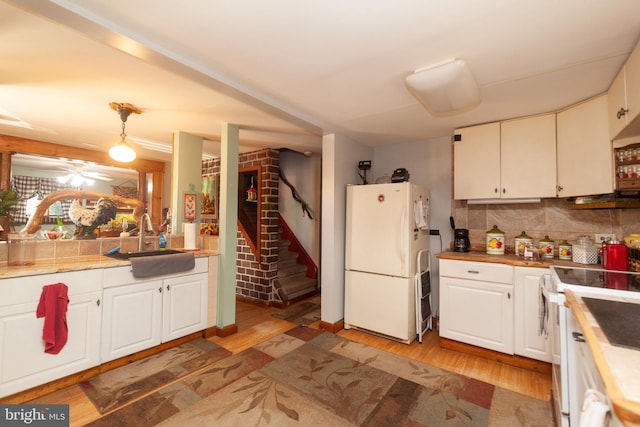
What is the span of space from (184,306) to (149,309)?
315 mm

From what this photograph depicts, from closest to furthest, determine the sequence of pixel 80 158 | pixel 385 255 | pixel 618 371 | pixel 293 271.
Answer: pixel 618 371 < pixel 385 255 < pixel 80 158 < pixel 293 271

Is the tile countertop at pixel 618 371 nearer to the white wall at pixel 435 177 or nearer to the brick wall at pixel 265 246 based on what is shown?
the white wall at pixel 435 177

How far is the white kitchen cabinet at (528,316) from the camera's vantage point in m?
2.23

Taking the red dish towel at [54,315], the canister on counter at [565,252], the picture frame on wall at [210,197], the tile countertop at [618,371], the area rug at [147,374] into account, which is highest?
the picture frame on wall at [210,197]

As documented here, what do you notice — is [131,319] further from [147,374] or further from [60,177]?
[60,177]

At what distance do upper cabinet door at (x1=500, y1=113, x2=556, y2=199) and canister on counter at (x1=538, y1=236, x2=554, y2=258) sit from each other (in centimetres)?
47

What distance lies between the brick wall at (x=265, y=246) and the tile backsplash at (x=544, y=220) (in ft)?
7.97

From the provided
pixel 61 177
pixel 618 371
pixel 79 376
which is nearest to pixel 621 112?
pixel 618 371

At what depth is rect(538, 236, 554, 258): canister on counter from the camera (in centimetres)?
258

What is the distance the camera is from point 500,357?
2.41m

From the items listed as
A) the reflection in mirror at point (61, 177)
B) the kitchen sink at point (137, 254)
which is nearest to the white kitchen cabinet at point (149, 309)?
the kitchen sink at point (137, 254)

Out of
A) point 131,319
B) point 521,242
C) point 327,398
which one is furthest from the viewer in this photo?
point 521,242

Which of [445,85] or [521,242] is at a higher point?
[445,85]

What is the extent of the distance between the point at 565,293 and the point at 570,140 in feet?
5.07
